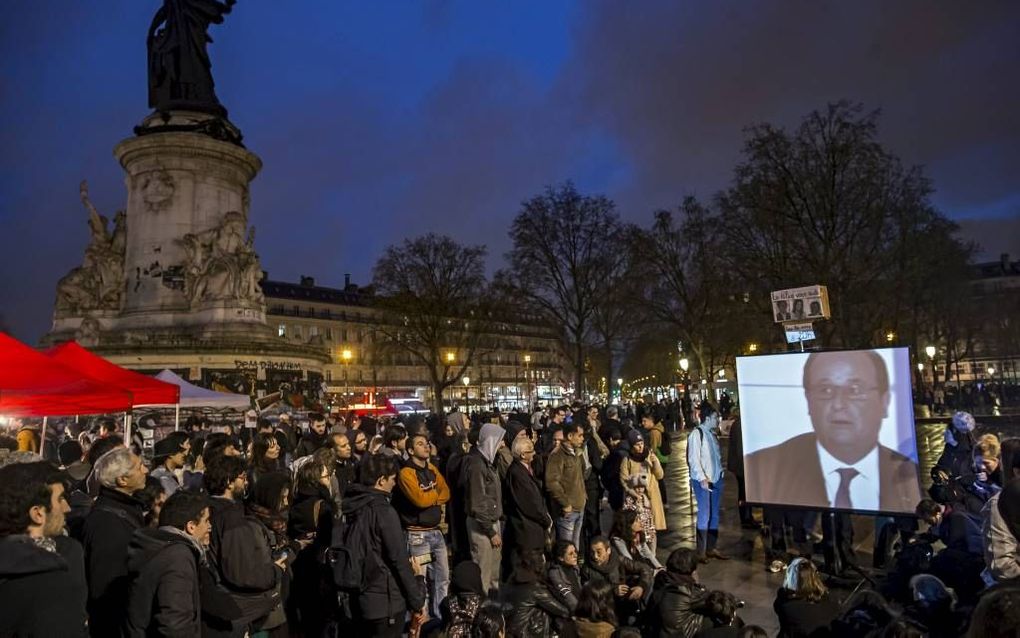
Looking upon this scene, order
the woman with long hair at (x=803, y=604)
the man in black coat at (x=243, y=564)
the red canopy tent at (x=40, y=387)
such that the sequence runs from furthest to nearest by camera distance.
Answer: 1. the red canopy tent at (x=40, y=387)
2. the woman with long hair at (x=803, y=604)
3. the man in black coat at (x=243, y=564)

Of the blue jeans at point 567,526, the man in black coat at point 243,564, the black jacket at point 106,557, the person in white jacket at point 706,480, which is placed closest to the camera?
the black jacket at point 106,557

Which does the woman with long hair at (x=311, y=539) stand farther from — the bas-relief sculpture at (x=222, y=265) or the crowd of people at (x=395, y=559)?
the bas-relief sculpture at (x=222, y=265)

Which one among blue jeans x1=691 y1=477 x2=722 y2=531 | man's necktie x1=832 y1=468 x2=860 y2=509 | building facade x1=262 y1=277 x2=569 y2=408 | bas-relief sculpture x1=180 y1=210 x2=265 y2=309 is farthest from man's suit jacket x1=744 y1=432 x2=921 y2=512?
building facade x1=262 y1=277 x2=569 y2=408

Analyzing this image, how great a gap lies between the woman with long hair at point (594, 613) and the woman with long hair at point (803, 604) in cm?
115

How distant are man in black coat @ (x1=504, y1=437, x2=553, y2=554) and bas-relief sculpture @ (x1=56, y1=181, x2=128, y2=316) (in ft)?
82.6

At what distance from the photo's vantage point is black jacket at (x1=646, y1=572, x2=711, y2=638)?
449 cm

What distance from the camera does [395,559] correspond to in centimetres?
467

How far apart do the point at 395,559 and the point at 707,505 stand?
5.79 m

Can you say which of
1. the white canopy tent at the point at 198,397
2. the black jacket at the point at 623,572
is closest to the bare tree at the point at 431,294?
the white canopy tent at the point at 198,397

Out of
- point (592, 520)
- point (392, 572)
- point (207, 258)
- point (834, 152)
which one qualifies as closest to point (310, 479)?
point (392, 572)

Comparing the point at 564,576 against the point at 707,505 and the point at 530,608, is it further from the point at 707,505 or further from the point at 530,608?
the point at 707,505

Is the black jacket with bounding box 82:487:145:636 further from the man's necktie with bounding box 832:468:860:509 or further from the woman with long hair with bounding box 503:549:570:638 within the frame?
the man's necktie with bounding box 832:468:860:509

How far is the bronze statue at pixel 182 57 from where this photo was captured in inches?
1145

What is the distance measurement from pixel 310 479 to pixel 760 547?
6.78m
